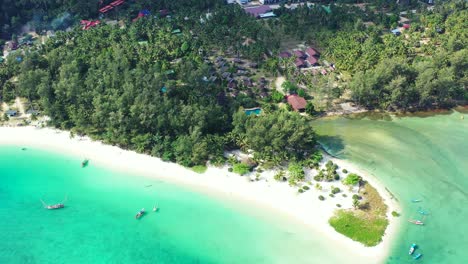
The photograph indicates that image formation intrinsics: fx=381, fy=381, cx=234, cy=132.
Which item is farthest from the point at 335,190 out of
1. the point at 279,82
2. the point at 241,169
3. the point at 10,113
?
the point at 10,113

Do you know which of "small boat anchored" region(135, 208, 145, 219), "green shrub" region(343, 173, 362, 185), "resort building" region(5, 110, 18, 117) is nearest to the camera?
"small boat anchored" region(135, 208, 145, 219)

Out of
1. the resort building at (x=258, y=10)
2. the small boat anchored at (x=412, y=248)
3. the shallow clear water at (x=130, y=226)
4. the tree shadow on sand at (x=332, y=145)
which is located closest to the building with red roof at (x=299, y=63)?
the tree shadow on sand at (x=332, y=145)

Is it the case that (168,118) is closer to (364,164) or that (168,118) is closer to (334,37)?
(364,164)

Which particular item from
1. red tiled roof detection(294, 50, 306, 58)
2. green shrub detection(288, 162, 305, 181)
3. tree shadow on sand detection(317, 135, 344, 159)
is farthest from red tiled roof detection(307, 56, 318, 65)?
green shrub detection(288, 162, 305, 181)

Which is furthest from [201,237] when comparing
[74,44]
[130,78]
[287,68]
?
[74,44]

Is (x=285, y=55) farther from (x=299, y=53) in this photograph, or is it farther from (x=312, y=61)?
(x=312, y=61)

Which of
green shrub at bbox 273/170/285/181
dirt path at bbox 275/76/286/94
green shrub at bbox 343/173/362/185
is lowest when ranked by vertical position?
green shrub at bbox 343/173/362/185

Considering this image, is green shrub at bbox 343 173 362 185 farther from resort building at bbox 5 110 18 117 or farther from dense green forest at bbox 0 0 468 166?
resort building at bbox 5 110 18 117

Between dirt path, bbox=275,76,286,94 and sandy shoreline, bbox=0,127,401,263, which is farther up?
dirt path, bbox=275,76,286,94
